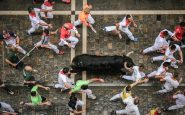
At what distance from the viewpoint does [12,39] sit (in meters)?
21.2

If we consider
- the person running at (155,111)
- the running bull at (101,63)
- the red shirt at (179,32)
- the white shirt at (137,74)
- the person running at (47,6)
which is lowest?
the person running at (155,111)

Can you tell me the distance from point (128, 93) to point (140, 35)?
13.2 feet

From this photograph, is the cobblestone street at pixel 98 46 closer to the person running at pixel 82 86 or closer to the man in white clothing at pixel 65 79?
the man in white clothing at pixel 65 79

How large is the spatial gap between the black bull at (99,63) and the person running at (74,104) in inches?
62.4

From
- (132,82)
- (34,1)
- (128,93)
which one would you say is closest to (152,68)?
(132,82)

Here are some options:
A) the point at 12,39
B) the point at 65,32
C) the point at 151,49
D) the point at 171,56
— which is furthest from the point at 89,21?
the point at 171,56

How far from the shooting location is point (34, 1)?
75.4ft

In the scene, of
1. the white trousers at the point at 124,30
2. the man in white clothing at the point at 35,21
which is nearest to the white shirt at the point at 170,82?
the white trousers at the point at 124,30

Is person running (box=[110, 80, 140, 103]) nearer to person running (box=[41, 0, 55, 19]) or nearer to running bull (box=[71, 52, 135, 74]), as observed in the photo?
running bull (box=[71, 52, 135, 74])

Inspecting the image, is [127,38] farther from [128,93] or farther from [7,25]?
[7,25]

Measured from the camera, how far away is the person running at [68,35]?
20.8 metres

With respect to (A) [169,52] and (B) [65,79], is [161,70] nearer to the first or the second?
(A) [169,52]

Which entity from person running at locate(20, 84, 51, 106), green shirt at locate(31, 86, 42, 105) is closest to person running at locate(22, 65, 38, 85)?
person running at locate(20, 84, 51, 106)

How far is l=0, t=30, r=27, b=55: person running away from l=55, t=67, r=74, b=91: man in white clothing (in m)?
2.53
